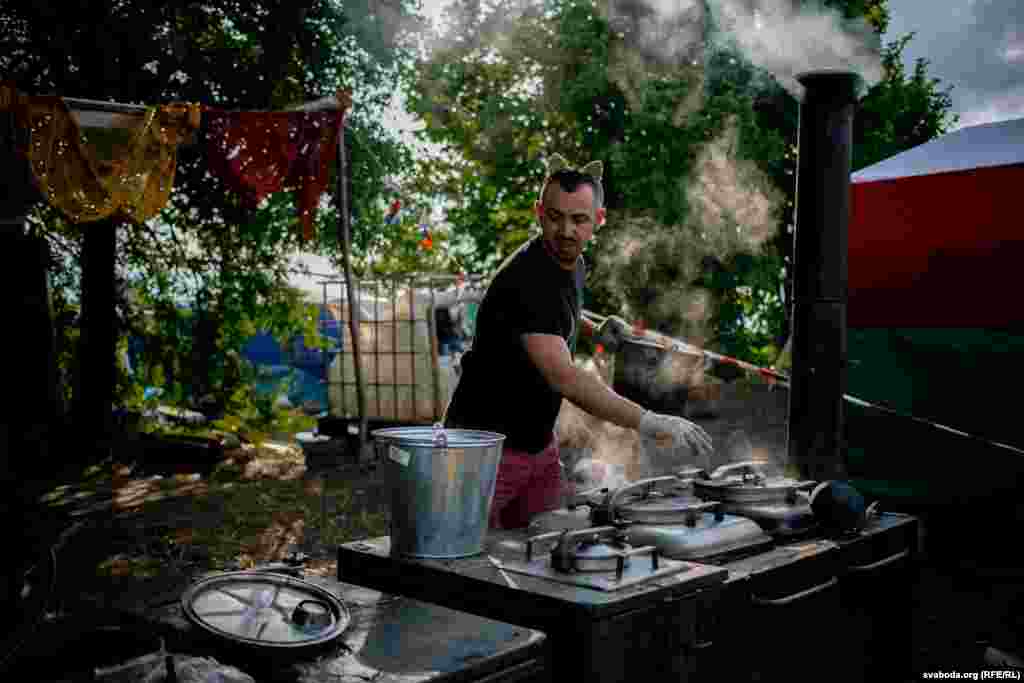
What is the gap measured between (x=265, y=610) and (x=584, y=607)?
0.68m

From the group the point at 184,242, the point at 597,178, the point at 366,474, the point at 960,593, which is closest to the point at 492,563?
the point at 597,178

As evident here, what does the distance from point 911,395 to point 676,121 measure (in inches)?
446

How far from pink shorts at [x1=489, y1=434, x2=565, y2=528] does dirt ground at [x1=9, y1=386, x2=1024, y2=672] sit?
1377 millimetres

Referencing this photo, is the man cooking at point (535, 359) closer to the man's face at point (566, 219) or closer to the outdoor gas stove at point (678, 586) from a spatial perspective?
the man's face at point (566, 219)

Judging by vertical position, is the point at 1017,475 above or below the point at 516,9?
below

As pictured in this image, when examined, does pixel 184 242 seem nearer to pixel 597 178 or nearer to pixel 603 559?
pixel 597 178

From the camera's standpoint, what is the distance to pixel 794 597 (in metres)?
2.52

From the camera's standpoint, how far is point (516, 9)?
2020cm

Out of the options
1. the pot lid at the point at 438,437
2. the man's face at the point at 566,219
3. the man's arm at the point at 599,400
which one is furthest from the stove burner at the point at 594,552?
the man's face at the point at 566,219

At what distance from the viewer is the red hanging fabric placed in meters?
8.37

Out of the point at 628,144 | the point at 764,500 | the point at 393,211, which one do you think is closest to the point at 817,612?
the point at 764,500

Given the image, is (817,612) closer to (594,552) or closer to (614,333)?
(594,552)

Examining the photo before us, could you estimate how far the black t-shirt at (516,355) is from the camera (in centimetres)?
Result: 313

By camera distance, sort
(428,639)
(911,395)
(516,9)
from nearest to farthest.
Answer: (428,639) < (911,395) < (516,9)
